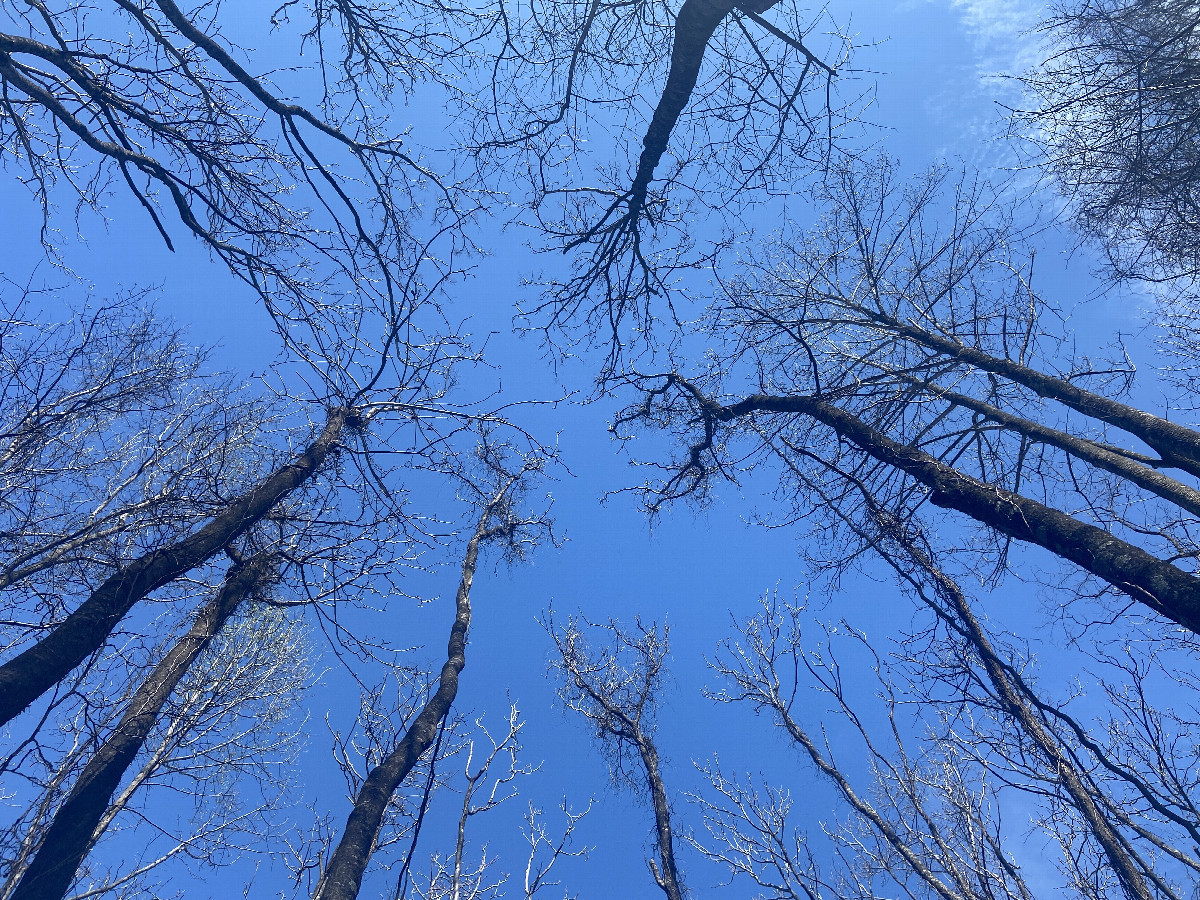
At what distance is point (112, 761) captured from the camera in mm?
3717

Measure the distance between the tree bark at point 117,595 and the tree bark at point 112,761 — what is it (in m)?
0.38

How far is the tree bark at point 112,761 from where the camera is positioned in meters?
3.29

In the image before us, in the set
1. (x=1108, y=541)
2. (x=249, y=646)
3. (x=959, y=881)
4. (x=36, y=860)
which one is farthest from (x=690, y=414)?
(x=249, y=646)

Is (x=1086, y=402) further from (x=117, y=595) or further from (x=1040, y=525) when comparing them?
(x=117, y=595)

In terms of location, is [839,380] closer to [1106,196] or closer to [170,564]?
[1106,196]

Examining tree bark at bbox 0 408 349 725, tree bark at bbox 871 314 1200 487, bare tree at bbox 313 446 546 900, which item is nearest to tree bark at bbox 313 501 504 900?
bare tree at bbox 313 446 546 900

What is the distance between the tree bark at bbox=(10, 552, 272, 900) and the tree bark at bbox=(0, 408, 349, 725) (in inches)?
14.9

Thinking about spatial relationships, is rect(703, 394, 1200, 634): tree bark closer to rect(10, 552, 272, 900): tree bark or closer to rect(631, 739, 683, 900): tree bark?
rect(10, 552, 272, 900): tree bark

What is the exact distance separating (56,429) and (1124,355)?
10275 millimetres

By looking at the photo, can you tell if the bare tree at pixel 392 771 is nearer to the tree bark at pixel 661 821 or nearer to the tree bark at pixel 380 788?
the tree bark at pixel 380 788

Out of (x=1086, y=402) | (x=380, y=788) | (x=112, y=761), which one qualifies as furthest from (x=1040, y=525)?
(x=112, y=761)

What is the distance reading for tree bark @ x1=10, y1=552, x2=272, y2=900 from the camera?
329 centimetres

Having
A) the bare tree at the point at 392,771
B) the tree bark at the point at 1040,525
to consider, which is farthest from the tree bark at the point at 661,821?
the tree bark at the point at 1040,525

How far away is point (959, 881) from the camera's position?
579 cm
